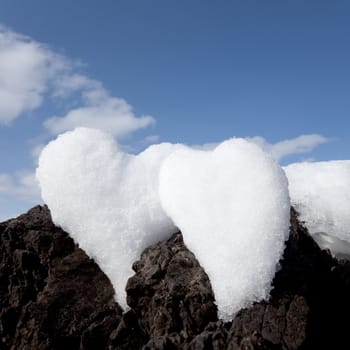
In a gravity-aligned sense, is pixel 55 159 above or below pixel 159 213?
above

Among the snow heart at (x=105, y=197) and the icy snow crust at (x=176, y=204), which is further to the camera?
the snow heart at (x=105, y=197)

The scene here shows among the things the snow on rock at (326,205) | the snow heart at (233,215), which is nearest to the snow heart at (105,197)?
the snow heart at (233,215)

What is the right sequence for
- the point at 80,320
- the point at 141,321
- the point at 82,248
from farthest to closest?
the point at 82,248, the point at 80,320, the point at 141,321

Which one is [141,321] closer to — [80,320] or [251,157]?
[80,320]

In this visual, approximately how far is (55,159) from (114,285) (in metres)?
1.67

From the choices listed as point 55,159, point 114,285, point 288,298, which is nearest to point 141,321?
point 114,285

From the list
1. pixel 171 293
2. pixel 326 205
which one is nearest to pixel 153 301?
pixel 171 293

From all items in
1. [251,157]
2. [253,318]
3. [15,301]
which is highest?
[251,157]

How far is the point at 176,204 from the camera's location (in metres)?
4.44

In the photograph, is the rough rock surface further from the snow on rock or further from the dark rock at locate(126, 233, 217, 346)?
the snow on rock

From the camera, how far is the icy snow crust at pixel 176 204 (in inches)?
146

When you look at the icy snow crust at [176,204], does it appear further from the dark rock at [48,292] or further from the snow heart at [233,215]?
the dark rock at [48,292]

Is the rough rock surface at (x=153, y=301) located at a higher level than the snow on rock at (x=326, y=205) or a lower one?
lower

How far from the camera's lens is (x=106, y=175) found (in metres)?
4.95
